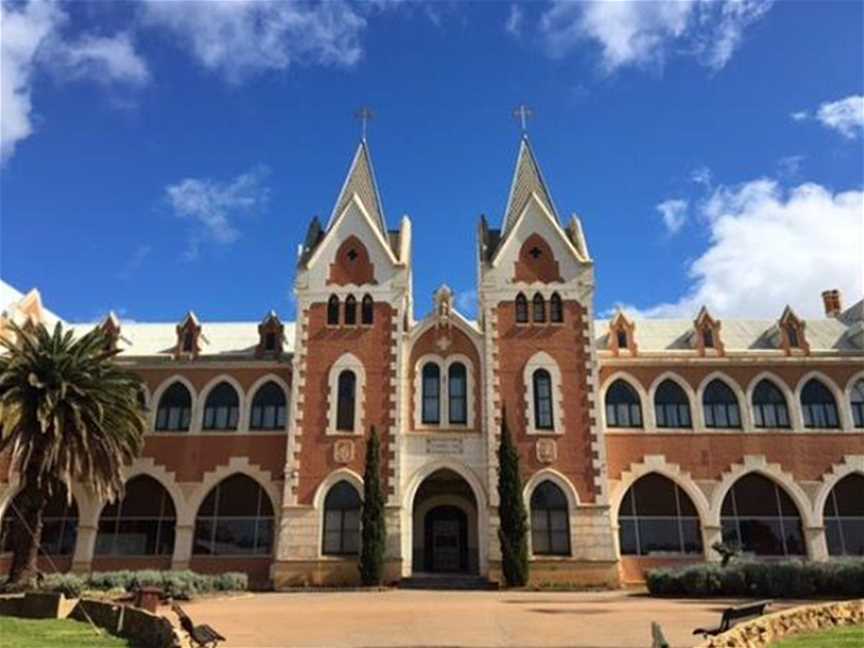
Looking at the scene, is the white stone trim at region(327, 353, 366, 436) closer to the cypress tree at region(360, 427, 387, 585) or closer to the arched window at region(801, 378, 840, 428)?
the cypress tree at region(360, 427, 387, 585)

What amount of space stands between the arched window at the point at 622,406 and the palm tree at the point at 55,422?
65.2ft

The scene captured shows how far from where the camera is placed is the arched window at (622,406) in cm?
3288

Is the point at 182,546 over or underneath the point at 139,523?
underneath

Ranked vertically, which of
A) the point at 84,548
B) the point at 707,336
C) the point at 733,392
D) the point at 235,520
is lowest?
the point at 84,548

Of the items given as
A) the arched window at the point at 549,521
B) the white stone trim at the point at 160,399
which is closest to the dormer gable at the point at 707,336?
the arched window at the point at 549,521

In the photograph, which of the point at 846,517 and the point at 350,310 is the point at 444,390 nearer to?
the point at 350,310

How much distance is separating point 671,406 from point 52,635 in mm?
26090

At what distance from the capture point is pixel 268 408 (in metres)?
33.4

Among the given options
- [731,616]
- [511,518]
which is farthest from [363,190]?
[731,616]

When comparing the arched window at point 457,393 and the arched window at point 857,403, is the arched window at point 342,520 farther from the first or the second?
the arched window at point 857,403

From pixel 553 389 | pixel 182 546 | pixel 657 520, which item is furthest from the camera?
pixel 553 389

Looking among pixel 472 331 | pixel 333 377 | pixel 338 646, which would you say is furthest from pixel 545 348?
pixel 338 646

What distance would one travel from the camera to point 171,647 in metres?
11.8

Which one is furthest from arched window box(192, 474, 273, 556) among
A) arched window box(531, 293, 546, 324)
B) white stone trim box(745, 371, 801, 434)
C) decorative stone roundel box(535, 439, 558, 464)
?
white stone trim box(745, 371, 801, 434)
